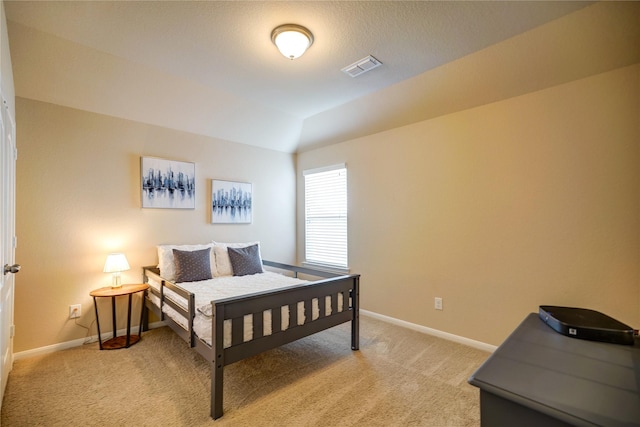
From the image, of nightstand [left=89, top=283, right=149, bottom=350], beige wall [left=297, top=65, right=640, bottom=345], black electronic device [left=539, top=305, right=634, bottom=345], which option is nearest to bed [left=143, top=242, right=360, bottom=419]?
nightstand [left=89, top=283, right=149, bottom=350]

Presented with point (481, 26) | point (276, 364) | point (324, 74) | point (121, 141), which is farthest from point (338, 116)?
point (276, 364)

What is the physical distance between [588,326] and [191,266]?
314cm

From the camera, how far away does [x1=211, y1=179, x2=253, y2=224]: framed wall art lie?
3.80m

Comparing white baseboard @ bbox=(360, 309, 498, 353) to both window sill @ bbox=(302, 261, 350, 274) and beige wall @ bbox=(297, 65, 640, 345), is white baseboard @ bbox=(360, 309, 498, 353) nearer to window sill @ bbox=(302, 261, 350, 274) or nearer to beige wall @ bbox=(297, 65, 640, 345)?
beige wall @ bbox=(297, 65, 640, 345)

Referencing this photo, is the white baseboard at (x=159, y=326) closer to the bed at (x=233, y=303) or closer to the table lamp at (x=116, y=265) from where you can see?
the bed at (x=233, y=303)

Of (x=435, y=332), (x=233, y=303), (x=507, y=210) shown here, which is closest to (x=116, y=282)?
(x=233, y=303)

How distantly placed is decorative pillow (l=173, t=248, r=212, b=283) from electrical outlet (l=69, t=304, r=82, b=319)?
907mm

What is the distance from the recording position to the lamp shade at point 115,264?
9.22 feet

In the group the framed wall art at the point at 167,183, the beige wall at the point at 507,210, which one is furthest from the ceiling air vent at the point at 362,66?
the framed wall art at the point at 167,183

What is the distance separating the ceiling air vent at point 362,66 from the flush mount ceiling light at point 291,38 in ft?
1.71

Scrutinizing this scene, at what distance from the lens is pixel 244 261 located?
3514mm

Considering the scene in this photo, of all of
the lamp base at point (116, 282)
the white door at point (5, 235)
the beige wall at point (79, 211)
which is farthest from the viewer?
the lamp base at point (116, 282)

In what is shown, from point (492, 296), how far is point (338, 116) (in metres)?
2.59

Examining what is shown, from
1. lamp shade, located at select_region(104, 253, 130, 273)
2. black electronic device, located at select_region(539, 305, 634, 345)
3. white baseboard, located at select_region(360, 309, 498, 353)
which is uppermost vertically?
lamp shade, located at select_region(104, 253, 130, 273)
